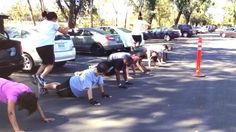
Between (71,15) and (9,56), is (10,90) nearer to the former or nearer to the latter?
(9,56)

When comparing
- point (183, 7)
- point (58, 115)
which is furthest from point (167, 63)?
point (183, 7)

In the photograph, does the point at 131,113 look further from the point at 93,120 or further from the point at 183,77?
the point at 183,77

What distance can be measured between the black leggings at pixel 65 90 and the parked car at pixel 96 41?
32.7 feet

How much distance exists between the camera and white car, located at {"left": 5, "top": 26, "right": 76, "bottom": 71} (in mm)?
12656

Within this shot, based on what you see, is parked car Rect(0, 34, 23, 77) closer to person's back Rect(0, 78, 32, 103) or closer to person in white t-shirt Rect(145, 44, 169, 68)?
person's back Rect(0, 78, 32, 103)

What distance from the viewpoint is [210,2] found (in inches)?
2702

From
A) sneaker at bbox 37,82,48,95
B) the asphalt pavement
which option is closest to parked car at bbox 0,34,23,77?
the asphalt pavement

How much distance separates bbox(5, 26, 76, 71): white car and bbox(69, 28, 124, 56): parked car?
5.37 metres

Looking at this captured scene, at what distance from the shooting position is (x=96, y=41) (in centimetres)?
1920

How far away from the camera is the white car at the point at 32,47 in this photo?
1266 cm

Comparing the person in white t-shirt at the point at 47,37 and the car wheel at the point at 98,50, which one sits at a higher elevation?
the person in white t-shirt at the point at 47,37

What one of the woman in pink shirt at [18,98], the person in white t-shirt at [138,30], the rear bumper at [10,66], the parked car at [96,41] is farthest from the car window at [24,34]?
the woman in pink shirt at [18,98]

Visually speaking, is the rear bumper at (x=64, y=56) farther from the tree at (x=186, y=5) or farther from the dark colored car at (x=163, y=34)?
the tree at (x=186, y=5)

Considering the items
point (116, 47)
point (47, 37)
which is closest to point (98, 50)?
point (116, 47)
